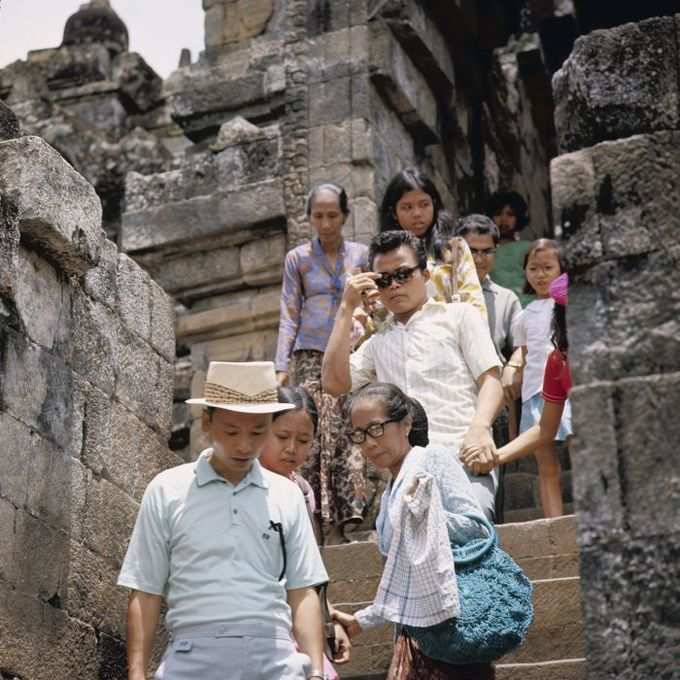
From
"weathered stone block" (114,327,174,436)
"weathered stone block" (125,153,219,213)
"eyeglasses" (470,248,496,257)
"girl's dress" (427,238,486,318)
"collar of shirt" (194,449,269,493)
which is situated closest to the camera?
"collar of shirt" (194,449,269,493)

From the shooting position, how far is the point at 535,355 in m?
7.93

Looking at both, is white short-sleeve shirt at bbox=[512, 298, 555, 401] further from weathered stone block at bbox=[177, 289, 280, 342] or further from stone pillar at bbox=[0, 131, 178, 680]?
weathered stone block at bbox=[177, 289, 280, 342]

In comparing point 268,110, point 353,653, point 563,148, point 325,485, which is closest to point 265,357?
point 268,110

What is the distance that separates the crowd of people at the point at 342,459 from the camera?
15.4 feet

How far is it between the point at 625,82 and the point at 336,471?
3690mm

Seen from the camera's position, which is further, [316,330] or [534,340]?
[316,330]

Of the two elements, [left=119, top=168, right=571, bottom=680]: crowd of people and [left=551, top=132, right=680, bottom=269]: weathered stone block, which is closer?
[left=551, top=132, right=680, bottom=269]: weathered stone block

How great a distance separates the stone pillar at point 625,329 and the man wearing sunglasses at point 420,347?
7.35ft

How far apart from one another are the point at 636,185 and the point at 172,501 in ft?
6.06

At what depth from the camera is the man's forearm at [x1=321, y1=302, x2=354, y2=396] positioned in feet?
21.5

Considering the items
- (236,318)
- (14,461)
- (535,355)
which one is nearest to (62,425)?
(14,461)

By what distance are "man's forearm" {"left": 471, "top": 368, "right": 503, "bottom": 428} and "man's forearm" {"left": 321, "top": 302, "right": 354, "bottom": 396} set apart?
24.9 inches

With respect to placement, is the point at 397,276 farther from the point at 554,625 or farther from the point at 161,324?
the point at 554,625

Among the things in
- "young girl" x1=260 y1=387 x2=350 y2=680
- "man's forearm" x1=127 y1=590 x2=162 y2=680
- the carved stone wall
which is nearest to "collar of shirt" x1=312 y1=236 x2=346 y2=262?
"young girl" x1=260 y1=387 x2=350 y2=680
